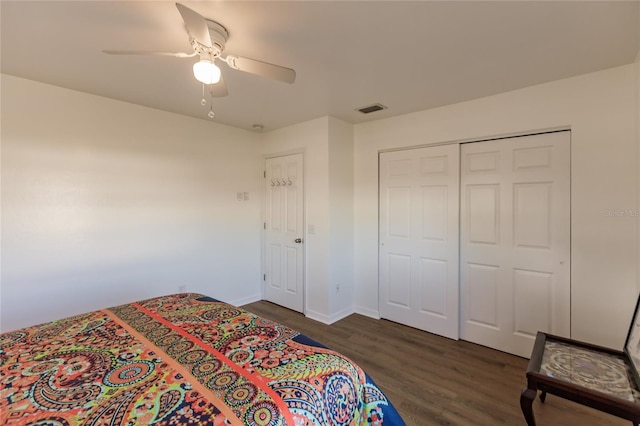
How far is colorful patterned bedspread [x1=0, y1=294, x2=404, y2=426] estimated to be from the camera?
3.15ft

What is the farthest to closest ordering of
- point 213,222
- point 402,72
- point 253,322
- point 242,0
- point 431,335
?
point 213,222, point 431,335, point 402,72, point 253,322, point 242,0

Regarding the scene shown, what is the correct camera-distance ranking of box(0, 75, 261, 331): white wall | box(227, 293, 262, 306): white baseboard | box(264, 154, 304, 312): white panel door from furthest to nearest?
box(227, 293, 262, 306): white baseboard, box(264, 154, 304, 312): white panel door, box(0, 75, 261, 331): white wall

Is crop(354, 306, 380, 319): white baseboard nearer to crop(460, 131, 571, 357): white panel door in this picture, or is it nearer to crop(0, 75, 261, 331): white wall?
crop(460, 131, 571, 357): white panel door

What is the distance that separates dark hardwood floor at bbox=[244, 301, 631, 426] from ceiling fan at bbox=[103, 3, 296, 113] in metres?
2.27

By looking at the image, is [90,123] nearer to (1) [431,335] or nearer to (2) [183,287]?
(2) [183,287]

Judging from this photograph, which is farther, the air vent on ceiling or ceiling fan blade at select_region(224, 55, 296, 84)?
the air vent on ceiling

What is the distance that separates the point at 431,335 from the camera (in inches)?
119

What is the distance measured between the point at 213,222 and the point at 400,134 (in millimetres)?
2421

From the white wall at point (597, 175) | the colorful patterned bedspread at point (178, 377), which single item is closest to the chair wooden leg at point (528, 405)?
the colorful patterned bedspread at point (178, 377)

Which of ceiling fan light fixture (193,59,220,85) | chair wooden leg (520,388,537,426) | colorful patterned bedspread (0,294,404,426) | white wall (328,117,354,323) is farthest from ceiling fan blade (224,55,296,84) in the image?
chair wooden leg (520,388,537,426)

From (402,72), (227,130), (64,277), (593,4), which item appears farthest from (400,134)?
(64,277)

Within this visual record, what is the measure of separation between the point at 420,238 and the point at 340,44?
6.89ft

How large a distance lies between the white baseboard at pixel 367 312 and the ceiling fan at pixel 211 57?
9.09 feet

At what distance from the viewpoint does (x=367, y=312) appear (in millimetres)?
3543
